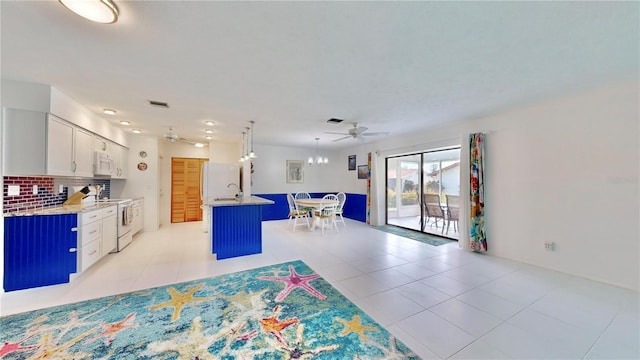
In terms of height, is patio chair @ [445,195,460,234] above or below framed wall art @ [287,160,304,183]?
below

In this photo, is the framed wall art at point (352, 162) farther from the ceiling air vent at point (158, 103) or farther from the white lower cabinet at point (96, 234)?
the white lower cabinet at point (96, 234)

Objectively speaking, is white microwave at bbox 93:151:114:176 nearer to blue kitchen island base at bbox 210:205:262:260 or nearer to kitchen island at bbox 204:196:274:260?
kitchen island at bbox 204:196:274:260

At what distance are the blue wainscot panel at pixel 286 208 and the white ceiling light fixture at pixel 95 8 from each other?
5981mm

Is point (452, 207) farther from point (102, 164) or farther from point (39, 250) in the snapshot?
point (102, 164)

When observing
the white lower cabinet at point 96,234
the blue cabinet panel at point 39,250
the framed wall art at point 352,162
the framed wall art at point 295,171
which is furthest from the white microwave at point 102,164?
the framed wall art at point 352,162

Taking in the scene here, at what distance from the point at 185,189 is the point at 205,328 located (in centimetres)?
570

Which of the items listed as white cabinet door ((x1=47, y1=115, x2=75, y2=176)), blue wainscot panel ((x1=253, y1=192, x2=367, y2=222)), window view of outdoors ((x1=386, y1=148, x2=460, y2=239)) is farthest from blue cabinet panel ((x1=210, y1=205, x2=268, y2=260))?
window view of outdoors ((x1=386, y1=148, x2=460, y2=239))

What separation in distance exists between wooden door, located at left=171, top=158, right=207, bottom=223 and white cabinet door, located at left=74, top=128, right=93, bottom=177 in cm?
296

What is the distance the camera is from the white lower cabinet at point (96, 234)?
289 centimetres

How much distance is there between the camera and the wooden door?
21.8ft

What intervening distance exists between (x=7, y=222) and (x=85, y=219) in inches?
23.8

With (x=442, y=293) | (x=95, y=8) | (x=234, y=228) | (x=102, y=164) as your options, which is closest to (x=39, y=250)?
(x=102, y=164)

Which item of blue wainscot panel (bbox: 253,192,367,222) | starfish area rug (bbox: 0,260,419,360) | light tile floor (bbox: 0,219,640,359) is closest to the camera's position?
starfish area rug (bbox: 0,260,419,360)

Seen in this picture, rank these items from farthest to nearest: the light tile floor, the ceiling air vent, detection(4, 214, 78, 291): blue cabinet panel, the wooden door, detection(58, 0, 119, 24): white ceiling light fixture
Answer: the wooden door < the ceiling air vent < detection(4, 214, 78, 291): blue cabinet panel < the light tile floor < detection(58, 0, 119, 24): white ceiling light fixture
